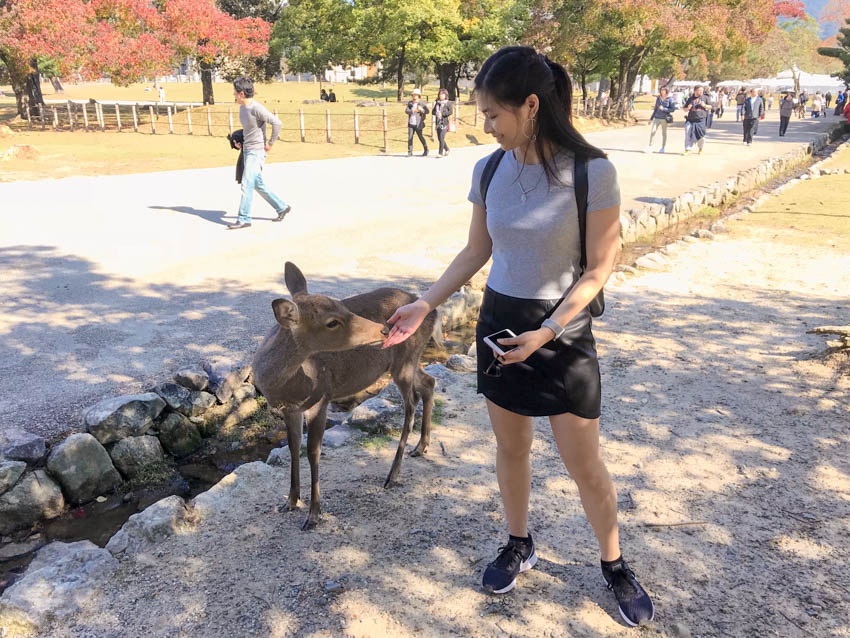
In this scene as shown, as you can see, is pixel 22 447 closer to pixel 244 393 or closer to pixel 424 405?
pixel 244 393

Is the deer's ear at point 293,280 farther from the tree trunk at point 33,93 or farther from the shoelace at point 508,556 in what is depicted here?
the tree trunk at point 33,93

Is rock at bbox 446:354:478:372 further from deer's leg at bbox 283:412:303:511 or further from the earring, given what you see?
the earring

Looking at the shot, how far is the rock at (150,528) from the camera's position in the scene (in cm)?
342

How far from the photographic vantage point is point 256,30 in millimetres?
30859

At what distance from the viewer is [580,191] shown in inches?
95.6

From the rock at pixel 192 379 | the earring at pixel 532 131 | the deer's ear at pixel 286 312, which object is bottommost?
the rock at pixel 192 379

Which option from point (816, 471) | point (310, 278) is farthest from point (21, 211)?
point (816, 471)

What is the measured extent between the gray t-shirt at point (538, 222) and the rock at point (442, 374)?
2869 mm

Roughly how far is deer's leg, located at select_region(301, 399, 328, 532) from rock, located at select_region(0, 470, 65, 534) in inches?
61.3

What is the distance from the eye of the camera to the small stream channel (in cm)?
375

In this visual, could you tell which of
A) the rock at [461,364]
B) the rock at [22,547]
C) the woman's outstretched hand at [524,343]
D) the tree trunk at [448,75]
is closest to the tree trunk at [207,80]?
the tree trunk at [448,75]

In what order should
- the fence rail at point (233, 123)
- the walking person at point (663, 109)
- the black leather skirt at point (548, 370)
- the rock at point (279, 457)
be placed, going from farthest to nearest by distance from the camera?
the fence rail at point (233, 123), the walking person at point (663, 109), the rock at point (279, 457), the black leather skirt at point (548, 370)

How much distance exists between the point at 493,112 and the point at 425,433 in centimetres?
246

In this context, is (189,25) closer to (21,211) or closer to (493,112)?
(21,211)
